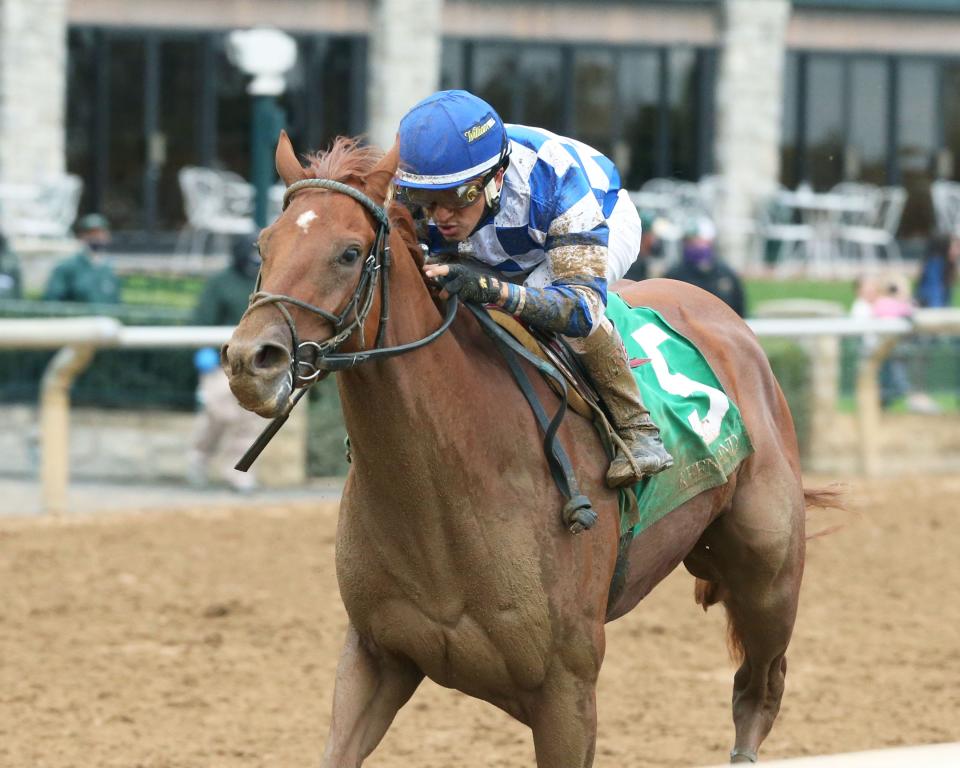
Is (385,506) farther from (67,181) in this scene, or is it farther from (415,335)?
(67,181)

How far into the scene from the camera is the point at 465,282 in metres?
3.51

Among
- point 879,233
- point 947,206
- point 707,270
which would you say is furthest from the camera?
point 947,206

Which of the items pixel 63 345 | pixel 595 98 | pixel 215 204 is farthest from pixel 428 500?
pixel 595 98

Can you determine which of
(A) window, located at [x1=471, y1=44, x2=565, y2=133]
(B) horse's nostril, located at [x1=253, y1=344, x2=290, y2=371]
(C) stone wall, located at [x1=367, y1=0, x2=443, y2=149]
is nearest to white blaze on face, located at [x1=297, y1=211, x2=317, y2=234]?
(B) horse's nostril, located at [x1=253, y1=344, x2=290, y2=371]

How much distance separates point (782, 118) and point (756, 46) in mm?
1619

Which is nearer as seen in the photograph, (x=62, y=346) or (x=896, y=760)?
(x=896, y=760)

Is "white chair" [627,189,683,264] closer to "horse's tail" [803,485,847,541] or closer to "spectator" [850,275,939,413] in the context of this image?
"spectator" [850,275,939,413]

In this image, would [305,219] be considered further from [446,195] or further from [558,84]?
[558,84]

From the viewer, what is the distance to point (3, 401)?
9133 mm

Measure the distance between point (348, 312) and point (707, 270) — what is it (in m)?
7.14

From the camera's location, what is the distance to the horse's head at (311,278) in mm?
2996

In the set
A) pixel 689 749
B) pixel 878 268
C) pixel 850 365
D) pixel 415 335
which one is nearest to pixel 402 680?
pixel 415 335

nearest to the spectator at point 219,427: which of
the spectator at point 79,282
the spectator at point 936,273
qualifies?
the spectator at point 79,282

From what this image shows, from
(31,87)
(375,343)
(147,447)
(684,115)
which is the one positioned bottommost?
(147,447)
